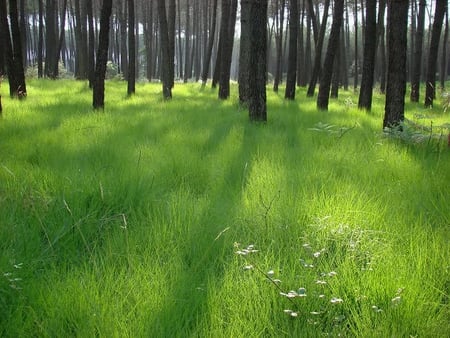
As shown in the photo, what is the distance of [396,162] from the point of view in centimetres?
391

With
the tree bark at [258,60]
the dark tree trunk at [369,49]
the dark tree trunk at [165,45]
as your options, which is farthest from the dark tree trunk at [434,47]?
Result: the dark tree trunk at [165,45]

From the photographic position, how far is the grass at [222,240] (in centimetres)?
161

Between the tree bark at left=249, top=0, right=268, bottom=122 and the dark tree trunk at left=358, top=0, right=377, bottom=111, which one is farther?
the dark tree trunk at left=358, top=0, right=377, bottom=111

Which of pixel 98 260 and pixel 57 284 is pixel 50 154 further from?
pixel 57 284

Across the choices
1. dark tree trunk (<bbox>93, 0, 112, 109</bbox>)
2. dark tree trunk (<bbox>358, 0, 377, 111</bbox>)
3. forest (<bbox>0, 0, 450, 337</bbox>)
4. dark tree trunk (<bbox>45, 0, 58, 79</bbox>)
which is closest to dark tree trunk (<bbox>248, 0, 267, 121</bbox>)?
forest (<bbox>0, 0, 450, 337</bbox>)

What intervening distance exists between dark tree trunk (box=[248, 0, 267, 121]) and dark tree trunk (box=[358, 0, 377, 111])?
3.14m

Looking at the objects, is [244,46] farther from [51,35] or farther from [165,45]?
[51,35]

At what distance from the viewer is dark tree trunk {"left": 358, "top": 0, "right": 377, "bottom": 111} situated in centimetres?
834

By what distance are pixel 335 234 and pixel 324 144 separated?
112 inches

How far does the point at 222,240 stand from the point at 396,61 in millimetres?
4323

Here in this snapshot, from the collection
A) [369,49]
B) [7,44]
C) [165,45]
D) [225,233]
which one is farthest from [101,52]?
[225,233]

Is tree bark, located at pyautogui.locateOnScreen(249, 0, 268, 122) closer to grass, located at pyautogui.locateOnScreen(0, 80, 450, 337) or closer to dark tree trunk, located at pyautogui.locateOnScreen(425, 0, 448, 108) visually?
grass, located at pyautogui.locateOnScreen(0, 80, 450, 337)

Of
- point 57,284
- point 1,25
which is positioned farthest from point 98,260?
point 1,25

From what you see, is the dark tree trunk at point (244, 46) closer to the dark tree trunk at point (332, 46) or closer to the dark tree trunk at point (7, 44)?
the dark tree trunk at point (332, 46)
